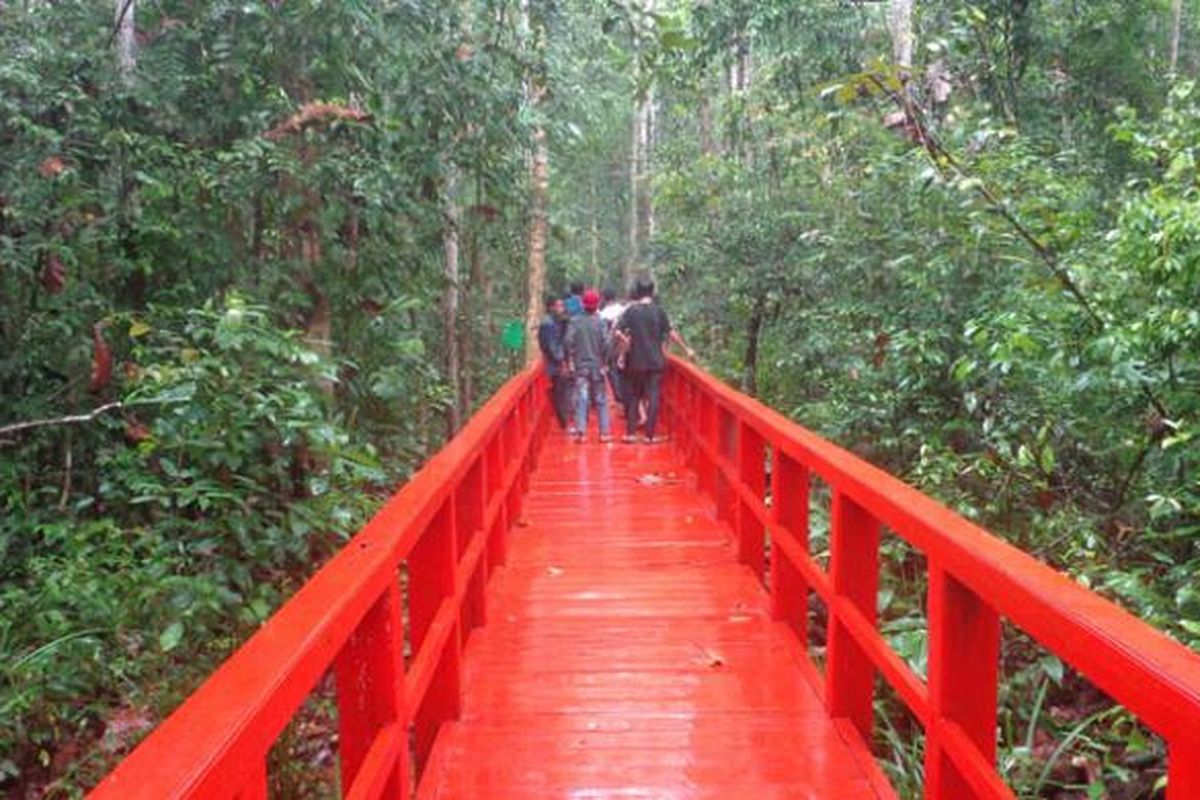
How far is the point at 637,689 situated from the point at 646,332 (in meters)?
6.91

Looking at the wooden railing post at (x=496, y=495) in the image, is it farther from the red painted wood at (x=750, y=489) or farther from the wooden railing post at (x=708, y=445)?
the wooden railing post at (x=708, y=445)

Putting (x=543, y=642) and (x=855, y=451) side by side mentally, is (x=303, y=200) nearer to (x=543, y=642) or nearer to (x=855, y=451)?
(x=543, y=642)

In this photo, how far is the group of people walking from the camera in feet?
36.5

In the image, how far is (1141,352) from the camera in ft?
18.0

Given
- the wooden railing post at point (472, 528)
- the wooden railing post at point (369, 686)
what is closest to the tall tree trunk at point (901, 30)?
the wooden railing post at point (472, 528)

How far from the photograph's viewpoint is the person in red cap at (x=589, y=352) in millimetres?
11883

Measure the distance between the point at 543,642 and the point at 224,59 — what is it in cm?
493

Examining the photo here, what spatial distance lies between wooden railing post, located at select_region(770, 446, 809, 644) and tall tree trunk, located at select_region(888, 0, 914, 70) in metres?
7.51

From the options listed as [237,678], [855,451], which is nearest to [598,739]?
[237,678]

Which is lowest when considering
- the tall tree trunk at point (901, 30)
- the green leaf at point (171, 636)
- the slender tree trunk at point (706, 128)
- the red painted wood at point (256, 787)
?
the green leaf at point (171, 636)

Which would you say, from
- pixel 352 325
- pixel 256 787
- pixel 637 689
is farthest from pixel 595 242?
pixel 256 787

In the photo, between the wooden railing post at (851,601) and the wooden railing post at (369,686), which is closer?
the wooden railing post at (369,686)

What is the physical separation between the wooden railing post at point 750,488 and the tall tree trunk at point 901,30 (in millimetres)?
6377

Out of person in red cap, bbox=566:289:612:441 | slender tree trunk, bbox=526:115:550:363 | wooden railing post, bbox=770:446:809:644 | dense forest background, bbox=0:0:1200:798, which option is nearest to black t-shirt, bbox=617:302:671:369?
person in red cap, bbox=566:289:612:441
